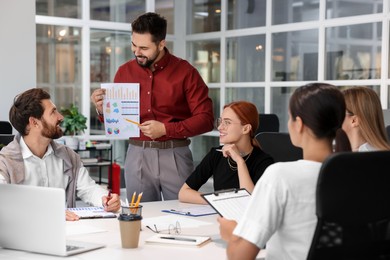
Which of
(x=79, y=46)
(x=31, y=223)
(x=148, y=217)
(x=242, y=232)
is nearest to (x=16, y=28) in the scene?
(x=79, y=46)

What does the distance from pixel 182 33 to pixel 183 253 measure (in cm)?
812

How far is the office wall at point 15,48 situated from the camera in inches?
263

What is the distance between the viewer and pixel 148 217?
280 centimetres

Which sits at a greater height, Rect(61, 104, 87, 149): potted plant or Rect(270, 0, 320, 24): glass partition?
Rect(270, 0, 320, 24): glass partition

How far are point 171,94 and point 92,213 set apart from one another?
114cm

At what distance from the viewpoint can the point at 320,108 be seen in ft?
6.01

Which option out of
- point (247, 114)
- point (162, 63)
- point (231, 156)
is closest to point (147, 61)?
point (162, 63)

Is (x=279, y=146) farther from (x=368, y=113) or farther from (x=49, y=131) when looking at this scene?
(x=49, y=131)

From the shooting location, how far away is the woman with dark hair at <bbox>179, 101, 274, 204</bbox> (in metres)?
3.27

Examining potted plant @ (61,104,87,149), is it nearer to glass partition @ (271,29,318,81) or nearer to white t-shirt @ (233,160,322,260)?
glass partition @ (271,29,318,81)

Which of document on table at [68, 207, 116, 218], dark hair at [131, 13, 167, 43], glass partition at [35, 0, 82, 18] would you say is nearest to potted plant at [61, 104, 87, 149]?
glass partition at [35, 0, 82, 18]

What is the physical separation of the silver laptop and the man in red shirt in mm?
1478

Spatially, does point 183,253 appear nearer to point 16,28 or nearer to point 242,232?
point 242,232

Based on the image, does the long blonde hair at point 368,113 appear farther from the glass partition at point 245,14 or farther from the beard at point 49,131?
the glass partition at point 245,14
